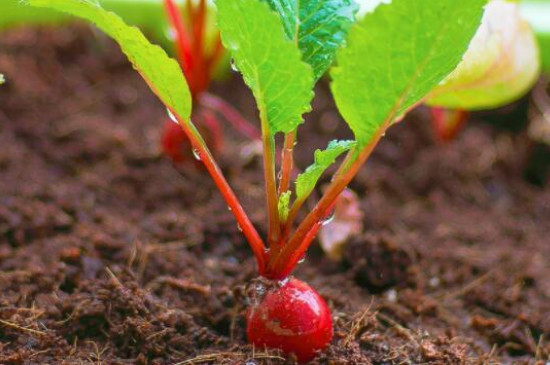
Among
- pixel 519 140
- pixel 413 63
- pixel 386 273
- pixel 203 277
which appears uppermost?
pixel 413 63

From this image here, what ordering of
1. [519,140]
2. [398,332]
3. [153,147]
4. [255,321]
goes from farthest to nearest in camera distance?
[519,140] → [153,147] → [398,332] → [255,321]

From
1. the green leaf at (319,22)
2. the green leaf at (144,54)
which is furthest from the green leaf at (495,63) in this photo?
the green leaf at (144,54)

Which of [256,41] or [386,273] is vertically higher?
[256,41]

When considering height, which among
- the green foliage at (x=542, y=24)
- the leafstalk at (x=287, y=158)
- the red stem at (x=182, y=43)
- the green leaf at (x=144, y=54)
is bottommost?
the green foliage at (x=542, y=24)

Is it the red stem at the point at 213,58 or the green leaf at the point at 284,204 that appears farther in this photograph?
the red stem at the point at 213,58

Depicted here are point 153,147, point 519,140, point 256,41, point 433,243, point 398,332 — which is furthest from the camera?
point 519,140

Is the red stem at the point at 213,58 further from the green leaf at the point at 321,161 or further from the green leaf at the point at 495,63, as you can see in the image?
the green leaf at the point at 321,161

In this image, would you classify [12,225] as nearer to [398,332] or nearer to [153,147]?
[153,147]

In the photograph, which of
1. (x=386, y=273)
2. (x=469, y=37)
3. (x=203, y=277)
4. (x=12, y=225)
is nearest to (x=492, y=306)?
(x=386, y=273)
